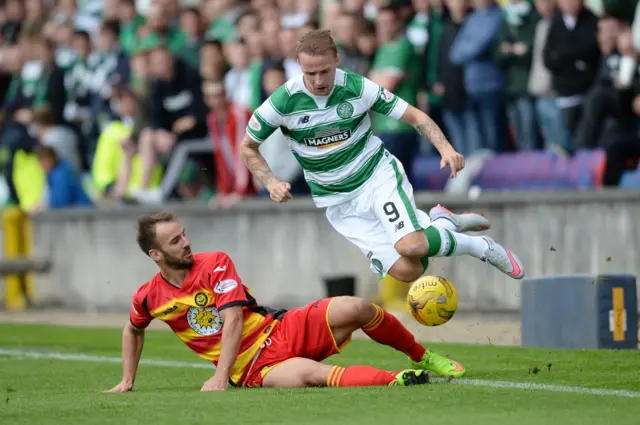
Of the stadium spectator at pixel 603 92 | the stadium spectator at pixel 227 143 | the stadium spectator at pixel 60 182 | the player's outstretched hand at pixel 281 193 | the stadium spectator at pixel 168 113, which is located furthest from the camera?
the stadium spectator at pixel 60 182

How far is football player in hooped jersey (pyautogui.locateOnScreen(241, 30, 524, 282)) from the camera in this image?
899cm

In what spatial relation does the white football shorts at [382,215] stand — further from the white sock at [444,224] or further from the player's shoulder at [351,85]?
the player's shoulder at [351,85]

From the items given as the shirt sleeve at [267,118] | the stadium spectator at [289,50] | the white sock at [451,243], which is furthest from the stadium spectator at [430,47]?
the shirt sleeve at [267,118]

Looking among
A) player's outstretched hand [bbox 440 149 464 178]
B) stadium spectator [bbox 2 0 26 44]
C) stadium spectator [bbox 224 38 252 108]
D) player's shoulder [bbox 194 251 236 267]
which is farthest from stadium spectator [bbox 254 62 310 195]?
stadium spectator [bbox 2 0 26 44]

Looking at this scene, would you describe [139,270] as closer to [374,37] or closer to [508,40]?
[374,37]

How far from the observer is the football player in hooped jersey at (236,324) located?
7562 mm

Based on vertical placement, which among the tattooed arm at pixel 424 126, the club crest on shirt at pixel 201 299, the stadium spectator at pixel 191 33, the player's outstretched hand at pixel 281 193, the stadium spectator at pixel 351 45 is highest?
the stadium spectator at pixel 191 33

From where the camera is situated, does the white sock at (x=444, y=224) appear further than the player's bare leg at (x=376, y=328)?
Yes

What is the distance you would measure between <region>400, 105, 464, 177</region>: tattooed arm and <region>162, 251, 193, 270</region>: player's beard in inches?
77.3

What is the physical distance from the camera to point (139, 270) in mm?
17812

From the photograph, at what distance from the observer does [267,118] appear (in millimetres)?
9047

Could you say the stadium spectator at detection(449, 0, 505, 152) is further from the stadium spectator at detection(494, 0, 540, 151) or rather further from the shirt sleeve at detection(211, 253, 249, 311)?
the shirt sleeve at detection(211, 253, 249, 311)

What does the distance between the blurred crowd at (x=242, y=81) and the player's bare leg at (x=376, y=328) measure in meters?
5.62

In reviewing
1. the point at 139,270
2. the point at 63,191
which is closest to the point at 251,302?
the point at 139,270
